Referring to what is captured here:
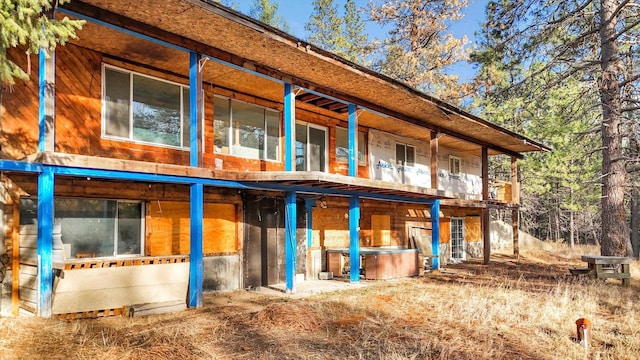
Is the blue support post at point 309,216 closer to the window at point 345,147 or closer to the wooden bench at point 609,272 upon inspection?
the window at point 345,147

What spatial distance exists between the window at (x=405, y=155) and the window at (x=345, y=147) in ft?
7.91

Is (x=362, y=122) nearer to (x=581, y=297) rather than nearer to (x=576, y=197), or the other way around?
(x=581, y=297)

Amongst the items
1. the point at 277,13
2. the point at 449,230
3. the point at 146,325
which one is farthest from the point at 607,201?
the point at 277,13

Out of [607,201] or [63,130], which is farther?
[607,201]

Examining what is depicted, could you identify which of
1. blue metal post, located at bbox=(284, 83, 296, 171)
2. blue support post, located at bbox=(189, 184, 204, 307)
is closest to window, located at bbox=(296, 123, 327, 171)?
blue metal post, located at bbox=(284, 83, 296, 171)

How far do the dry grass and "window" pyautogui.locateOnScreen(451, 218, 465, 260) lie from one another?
34.9ft

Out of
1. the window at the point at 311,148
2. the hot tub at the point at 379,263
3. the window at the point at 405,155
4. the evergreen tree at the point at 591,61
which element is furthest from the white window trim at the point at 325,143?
the evergreen tree at the point at 591,61

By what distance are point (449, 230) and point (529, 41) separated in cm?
949

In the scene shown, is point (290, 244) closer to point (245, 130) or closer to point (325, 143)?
point (245, 130)

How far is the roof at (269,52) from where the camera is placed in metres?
8.05

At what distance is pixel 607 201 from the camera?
14.8 m

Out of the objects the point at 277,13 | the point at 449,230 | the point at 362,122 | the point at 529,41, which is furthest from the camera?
the point at 277,13

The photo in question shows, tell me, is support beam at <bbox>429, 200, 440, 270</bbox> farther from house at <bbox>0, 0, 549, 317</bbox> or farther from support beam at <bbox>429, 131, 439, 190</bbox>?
support beam at <bbox>429, 131, 439, 190</bbox>

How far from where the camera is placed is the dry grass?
244 inches
